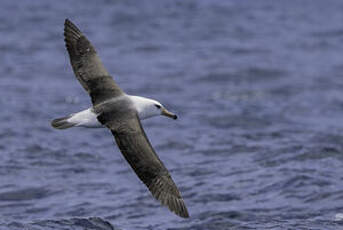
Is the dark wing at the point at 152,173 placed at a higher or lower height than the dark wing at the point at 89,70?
lower

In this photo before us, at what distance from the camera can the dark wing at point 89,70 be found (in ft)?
34.8

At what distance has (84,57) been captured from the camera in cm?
1106

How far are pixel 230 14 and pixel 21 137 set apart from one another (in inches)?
529

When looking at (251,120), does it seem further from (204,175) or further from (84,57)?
(84,57)

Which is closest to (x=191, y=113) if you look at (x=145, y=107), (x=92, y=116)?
(x=145, y=107)

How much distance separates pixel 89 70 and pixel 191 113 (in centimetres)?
630

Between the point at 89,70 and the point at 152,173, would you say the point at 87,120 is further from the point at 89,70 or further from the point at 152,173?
the point at 152,173

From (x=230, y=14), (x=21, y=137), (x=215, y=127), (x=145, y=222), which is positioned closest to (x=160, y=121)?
(x=215, y=127)

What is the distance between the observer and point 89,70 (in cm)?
1092

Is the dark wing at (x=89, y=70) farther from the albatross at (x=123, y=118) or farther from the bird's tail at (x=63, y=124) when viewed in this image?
the bird's tail at (x=63, y=124)

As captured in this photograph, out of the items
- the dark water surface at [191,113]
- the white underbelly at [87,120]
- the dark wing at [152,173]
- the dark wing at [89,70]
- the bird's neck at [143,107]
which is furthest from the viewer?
the dark water surface at [191,113]

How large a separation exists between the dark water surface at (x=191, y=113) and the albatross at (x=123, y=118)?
5.43 ft

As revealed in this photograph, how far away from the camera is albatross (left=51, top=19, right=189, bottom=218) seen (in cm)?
926

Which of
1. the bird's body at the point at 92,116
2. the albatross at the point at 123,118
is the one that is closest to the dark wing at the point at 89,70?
the albatross at the point at 123,118
